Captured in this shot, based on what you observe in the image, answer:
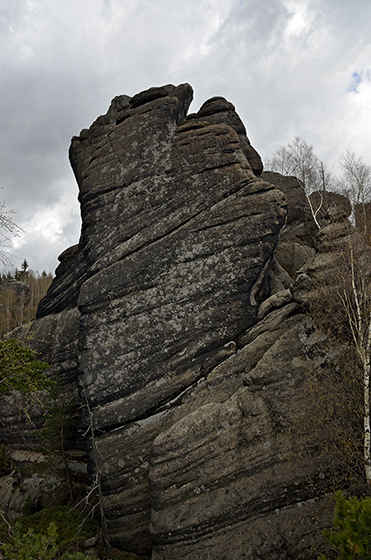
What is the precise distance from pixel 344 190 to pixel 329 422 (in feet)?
97.0

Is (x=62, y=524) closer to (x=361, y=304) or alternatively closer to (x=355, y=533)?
(x=355, y=533)

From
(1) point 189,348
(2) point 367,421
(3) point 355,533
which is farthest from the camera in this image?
(1) point 189,348

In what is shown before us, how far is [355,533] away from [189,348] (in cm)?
834

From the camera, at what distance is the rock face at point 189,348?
10.4 meters

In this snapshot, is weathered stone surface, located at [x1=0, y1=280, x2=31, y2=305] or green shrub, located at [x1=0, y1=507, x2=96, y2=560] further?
weathered stone surface, located at [x1=0, y1=280, x2=31, y2=305]

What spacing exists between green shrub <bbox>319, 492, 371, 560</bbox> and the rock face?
327 cm

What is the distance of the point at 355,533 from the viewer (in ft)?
21.8

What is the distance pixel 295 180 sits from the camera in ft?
109

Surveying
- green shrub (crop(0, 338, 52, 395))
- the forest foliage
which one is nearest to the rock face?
green shrub (crop(0, 338, 52, 395))

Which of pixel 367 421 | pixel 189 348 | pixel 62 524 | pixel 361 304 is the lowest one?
pixel 62 524

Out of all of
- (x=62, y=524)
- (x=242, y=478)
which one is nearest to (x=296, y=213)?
(x=242, y=478)

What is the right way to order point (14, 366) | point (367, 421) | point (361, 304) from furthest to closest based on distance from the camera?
point (361, 304) < point (14, 366) < point (367, 421)

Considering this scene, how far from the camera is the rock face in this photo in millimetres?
10414

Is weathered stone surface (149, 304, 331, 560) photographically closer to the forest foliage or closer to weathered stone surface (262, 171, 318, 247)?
weathered stone surface (262, 171, 318, 247)
